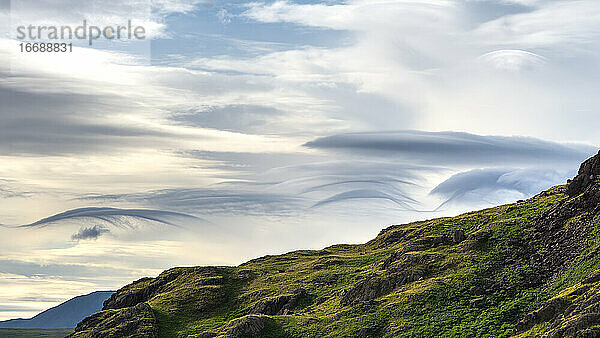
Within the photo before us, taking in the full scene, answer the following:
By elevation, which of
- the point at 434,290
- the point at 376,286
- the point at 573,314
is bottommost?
the point at 376,286

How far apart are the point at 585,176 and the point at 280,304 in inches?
2747

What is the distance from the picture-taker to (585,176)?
132125 mm

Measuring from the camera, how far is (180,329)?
13975 cm

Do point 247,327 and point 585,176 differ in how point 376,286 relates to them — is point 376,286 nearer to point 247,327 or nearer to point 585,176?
point 247,327

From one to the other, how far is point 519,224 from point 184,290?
81170 mm

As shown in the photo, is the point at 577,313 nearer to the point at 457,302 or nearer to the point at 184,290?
the point at 457,302

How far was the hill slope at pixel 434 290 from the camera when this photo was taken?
104m

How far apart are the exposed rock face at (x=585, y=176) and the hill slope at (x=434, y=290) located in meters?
0.24

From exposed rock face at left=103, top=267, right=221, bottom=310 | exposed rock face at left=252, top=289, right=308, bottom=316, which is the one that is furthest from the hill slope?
exposed rock face at left=103, top=267, right=221, bottom=310

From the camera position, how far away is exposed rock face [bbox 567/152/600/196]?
129125mm

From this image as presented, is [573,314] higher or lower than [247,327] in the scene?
higher

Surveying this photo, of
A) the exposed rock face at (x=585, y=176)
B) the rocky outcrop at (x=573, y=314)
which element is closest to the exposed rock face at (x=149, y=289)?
the exposed rock face at (x=585, y=176)

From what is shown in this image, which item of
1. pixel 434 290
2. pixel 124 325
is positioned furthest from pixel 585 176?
pixel 124 325

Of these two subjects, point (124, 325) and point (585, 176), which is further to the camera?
point (124, 325)
